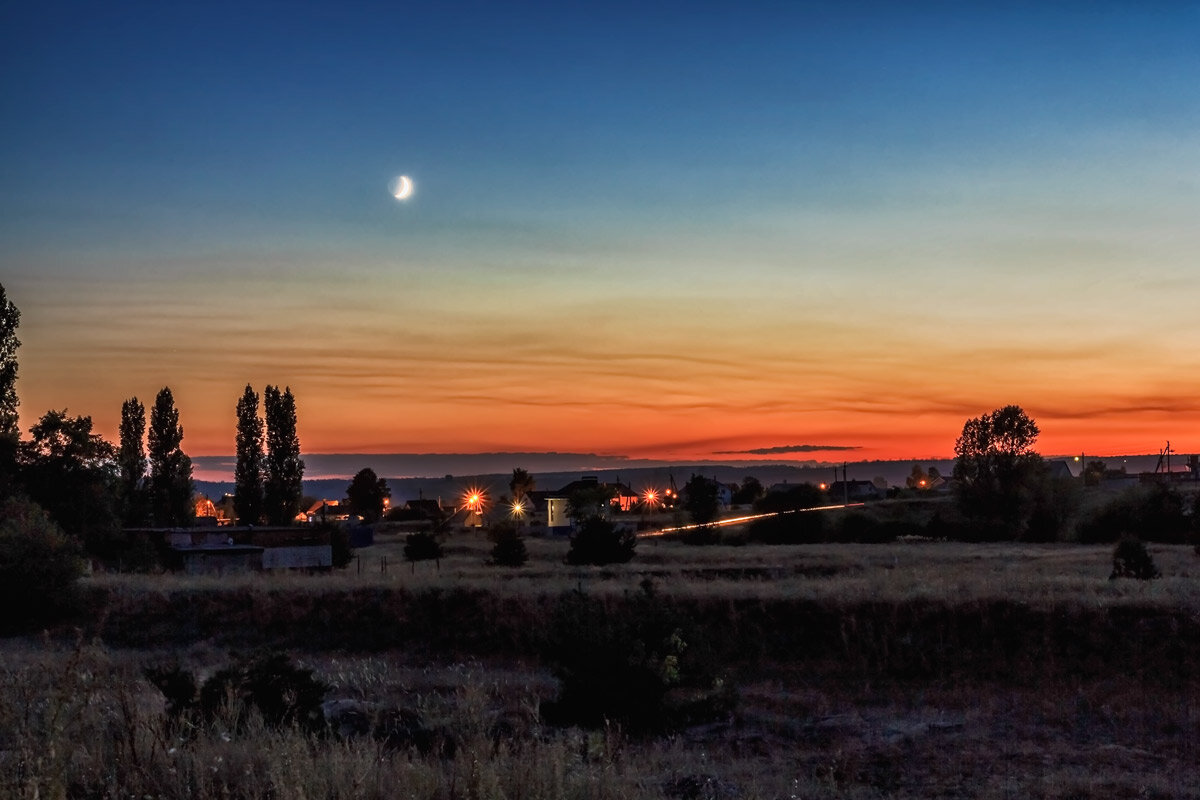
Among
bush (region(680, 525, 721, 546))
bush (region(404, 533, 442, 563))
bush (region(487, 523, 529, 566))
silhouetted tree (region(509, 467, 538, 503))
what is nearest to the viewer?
bush (region(487, 523, 529, 566))

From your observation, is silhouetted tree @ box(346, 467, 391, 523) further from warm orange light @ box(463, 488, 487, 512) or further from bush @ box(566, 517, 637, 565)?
bush @ box(566, 517, 637, 565)

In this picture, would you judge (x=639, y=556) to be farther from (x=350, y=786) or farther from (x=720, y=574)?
(x=350, y=786)

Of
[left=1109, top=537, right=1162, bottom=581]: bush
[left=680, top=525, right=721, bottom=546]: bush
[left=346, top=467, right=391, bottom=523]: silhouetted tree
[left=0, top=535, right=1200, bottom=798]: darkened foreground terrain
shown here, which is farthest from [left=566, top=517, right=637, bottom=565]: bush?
[left=346, top=467, right=391, bottom=523]: silhouetted tree

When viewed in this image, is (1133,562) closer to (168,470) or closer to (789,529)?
(789,529)

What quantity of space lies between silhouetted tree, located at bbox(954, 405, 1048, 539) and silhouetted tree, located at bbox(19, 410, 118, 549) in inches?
2107

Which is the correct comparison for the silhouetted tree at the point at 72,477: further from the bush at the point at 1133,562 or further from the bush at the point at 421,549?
the bush at the point at 1133,562

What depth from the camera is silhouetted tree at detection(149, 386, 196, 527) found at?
66.9 meters

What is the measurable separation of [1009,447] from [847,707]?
58952 mm

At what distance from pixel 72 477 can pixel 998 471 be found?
57813 millimetres

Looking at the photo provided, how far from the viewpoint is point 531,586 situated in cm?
2980

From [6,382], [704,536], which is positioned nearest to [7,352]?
[6,382]

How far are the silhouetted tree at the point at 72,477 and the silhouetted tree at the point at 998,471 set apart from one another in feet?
176

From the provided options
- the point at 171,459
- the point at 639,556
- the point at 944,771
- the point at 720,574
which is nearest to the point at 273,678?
the point at 944,771

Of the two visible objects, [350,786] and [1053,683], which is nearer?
[350,786]
